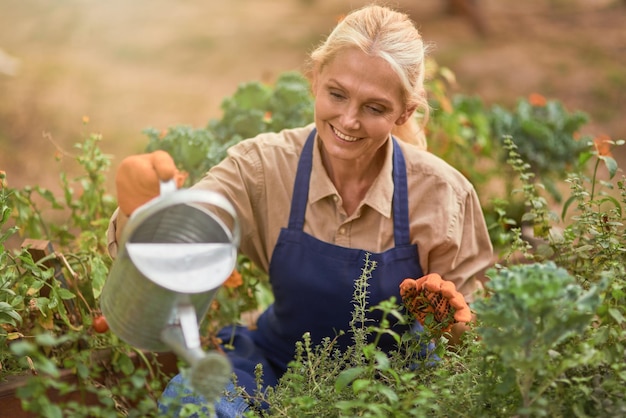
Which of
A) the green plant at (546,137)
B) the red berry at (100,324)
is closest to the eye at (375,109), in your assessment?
the red berry at (100,324)

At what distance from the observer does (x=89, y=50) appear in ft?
19.7

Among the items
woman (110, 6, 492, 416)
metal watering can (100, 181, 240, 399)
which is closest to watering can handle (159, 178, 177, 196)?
metal watering can (100, 181, 240, 399)

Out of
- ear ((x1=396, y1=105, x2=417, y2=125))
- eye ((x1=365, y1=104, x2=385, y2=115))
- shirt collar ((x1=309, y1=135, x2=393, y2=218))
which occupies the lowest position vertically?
shirt collar ((x1=309, y1=135, x2=393, y2=218))

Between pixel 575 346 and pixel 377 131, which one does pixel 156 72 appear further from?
pixel 575 346

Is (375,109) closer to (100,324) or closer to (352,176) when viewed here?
(352,176)

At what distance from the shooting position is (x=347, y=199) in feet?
6.91

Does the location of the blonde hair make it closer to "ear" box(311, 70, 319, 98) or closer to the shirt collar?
"ear" box(311, 70, 319, 98)

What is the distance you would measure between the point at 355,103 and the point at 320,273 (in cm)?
44

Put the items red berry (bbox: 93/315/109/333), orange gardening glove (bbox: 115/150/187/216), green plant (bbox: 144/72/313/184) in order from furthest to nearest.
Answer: green plant (bbox: 144/72/313/184) < red berry (bbox: 93/315/109/333) < orange gardening glove (bbox: 115/150/187/216)

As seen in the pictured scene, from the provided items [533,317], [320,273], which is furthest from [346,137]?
[533,317]

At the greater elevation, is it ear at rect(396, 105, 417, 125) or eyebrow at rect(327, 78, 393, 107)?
eyebrow at rect(327, 78, 393, 107)

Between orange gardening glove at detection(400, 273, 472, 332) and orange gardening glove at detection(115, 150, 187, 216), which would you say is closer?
orange gardening glove at detection(115, 150, 187, 216)

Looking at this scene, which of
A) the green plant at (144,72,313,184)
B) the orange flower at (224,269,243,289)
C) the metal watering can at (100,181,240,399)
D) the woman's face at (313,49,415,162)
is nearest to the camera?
the metal watering can at (100,181,240,399)

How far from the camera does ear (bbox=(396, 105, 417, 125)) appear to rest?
6.77 ft
